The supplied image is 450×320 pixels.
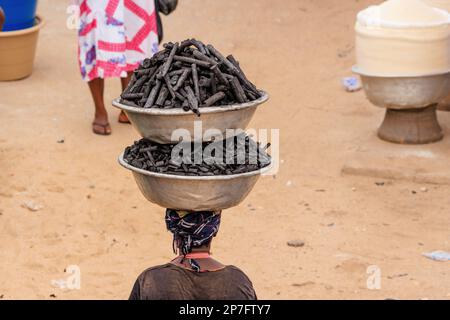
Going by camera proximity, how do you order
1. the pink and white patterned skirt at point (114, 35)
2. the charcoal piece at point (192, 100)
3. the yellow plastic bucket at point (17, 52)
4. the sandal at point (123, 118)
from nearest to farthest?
the charcoal piece at point (192, 100), the pink and white patterned skirt at point (114, 35), the sandal at point (123, 118), the yellow plastic bucket at point (17, 52)

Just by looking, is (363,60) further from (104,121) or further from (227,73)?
(227,73)

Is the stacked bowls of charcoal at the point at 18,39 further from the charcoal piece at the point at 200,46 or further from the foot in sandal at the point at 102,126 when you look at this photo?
the charcoal piece at the point at 200,46

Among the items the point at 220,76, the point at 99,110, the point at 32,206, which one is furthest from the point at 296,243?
the point at 220,76

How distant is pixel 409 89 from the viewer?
7.32m

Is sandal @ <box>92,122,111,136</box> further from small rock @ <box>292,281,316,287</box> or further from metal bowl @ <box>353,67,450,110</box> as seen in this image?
small rock @ <box>292,281,316,287</box>

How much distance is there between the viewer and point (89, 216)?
653cm

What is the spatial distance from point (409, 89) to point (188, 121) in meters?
4.35

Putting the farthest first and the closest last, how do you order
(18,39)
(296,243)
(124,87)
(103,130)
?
(18,39) → (124,87) → (103,130) → (296,243)

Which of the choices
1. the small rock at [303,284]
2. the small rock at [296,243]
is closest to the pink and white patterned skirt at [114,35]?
the small rock at [296,243]

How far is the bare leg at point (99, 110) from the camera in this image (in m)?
7.75

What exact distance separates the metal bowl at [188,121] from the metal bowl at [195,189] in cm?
13

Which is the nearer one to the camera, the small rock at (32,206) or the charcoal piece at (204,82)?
the charcoal piece at (204,82)

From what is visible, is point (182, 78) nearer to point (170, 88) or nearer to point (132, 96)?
point (170, 88)

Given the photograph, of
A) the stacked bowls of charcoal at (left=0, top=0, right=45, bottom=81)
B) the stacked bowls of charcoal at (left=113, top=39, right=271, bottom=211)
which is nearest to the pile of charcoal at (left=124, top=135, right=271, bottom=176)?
the stacked bowls of charcoal at (left=113, top=39, right=271, bottom=211)
